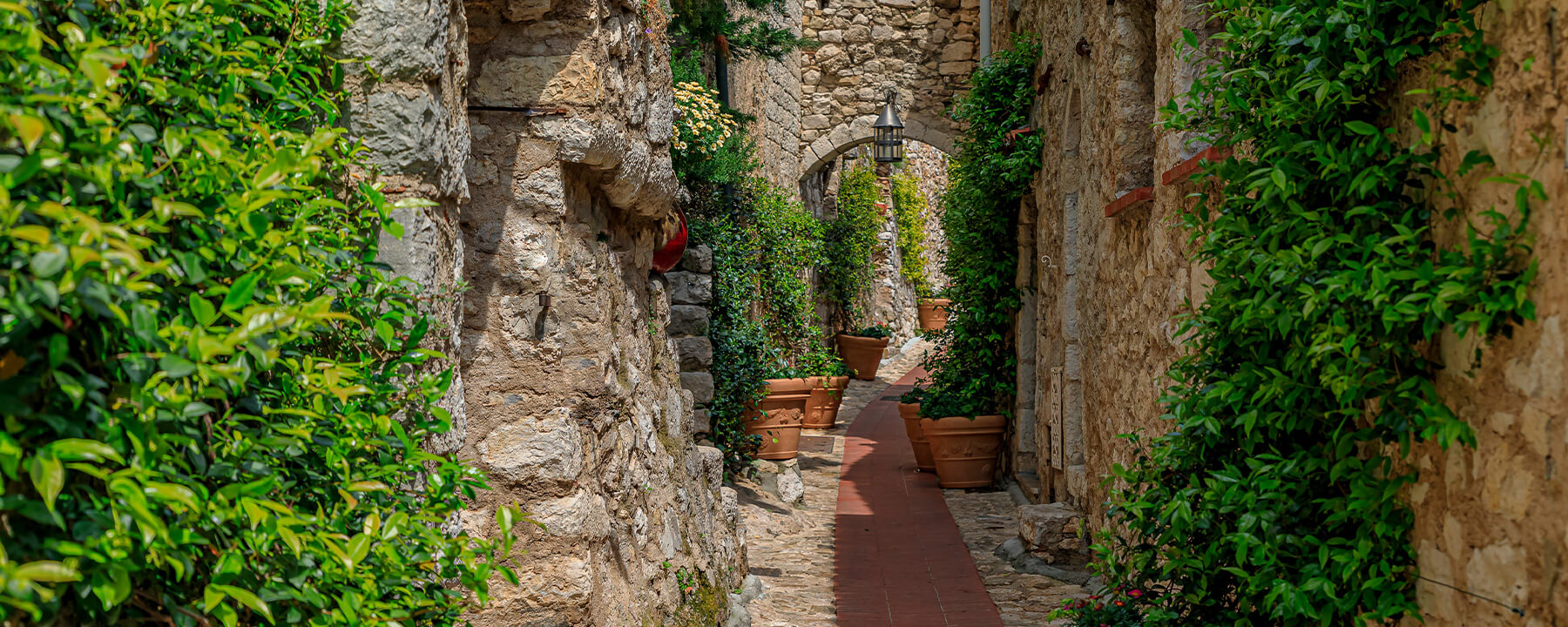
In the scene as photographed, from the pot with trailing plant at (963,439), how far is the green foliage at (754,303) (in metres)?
1.39

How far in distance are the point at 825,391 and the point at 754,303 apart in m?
1.75

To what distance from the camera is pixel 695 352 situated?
7234 mm

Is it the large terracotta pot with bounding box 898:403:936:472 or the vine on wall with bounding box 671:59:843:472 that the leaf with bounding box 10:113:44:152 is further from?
the large terracotta pot with bounding box 898:403:936:472

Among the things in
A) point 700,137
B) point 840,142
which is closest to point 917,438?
point 700,137

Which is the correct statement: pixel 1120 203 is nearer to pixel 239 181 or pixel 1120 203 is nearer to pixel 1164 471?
pixel 1164 471

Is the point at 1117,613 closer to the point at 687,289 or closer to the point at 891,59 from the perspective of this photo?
the point at 687,289

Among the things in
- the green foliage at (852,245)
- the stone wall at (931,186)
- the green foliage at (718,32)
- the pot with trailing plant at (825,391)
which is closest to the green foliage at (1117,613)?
the green foliage at (718,32)

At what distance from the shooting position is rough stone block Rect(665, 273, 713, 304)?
24.1 feet

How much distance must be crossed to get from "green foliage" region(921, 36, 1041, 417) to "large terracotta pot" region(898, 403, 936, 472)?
0.35 m

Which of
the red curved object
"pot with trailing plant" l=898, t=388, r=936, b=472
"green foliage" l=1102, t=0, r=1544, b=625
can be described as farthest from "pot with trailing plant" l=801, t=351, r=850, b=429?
"green foliage" l=1102, t=0, r=1544, b=625

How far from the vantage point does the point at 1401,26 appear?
204 cm

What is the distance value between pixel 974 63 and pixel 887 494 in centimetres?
647

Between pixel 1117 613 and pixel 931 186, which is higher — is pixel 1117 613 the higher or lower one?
the lower one

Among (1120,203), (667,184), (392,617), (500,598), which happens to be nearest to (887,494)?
(1120,203)
